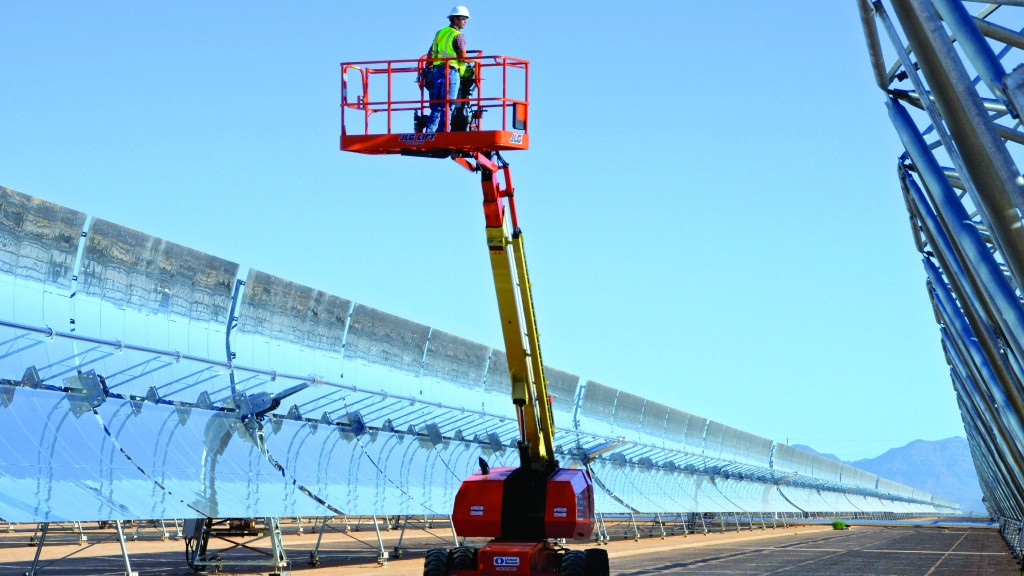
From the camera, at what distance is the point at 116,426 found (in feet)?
Result: 74.7

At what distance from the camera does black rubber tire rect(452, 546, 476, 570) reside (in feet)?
63.5

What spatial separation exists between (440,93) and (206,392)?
1132cm

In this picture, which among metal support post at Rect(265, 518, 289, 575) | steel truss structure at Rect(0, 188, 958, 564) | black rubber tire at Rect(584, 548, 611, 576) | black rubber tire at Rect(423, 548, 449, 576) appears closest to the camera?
black rubber tire at Rect(584, 548, 611, 576)

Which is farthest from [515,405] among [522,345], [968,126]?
[968,126]

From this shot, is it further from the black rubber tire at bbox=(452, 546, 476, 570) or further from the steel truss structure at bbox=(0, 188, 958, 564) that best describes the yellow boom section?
the steel truss structure at bbox=(0, 188, 958, 564)

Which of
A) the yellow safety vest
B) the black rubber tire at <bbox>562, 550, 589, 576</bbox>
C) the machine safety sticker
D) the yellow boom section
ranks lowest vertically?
the black rubber tire at <bbox>562, 550, 589, 576</bbox>

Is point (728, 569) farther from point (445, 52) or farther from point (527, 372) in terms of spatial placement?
point (445, 52)

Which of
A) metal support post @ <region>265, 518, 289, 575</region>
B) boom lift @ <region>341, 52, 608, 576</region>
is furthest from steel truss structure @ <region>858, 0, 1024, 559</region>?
metal support post @ <region>265, 518, 289, 575</region>

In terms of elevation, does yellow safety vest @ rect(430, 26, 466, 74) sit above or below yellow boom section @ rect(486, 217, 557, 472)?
above

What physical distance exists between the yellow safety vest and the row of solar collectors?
8.04 m

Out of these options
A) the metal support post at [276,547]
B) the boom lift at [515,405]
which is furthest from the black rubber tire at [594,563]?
the metal support post at [276,547]

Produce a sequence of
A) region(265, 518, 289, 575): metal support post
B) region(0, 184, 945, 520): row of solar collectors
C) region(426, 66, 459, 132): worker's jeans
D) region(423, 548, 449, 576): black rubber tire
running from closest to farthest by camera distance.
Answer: region(426, 66, 459, 132): worker's jeans, region(423, 548, 449, 576): black rubber tire, region(0, 184, 945, 520): row of solar collectors, region(265, 518, 289, 575): metal support post

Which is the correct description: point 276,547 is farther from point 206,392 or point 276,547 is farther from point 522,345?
point 522,345

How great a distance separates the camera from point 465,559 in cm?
1934
